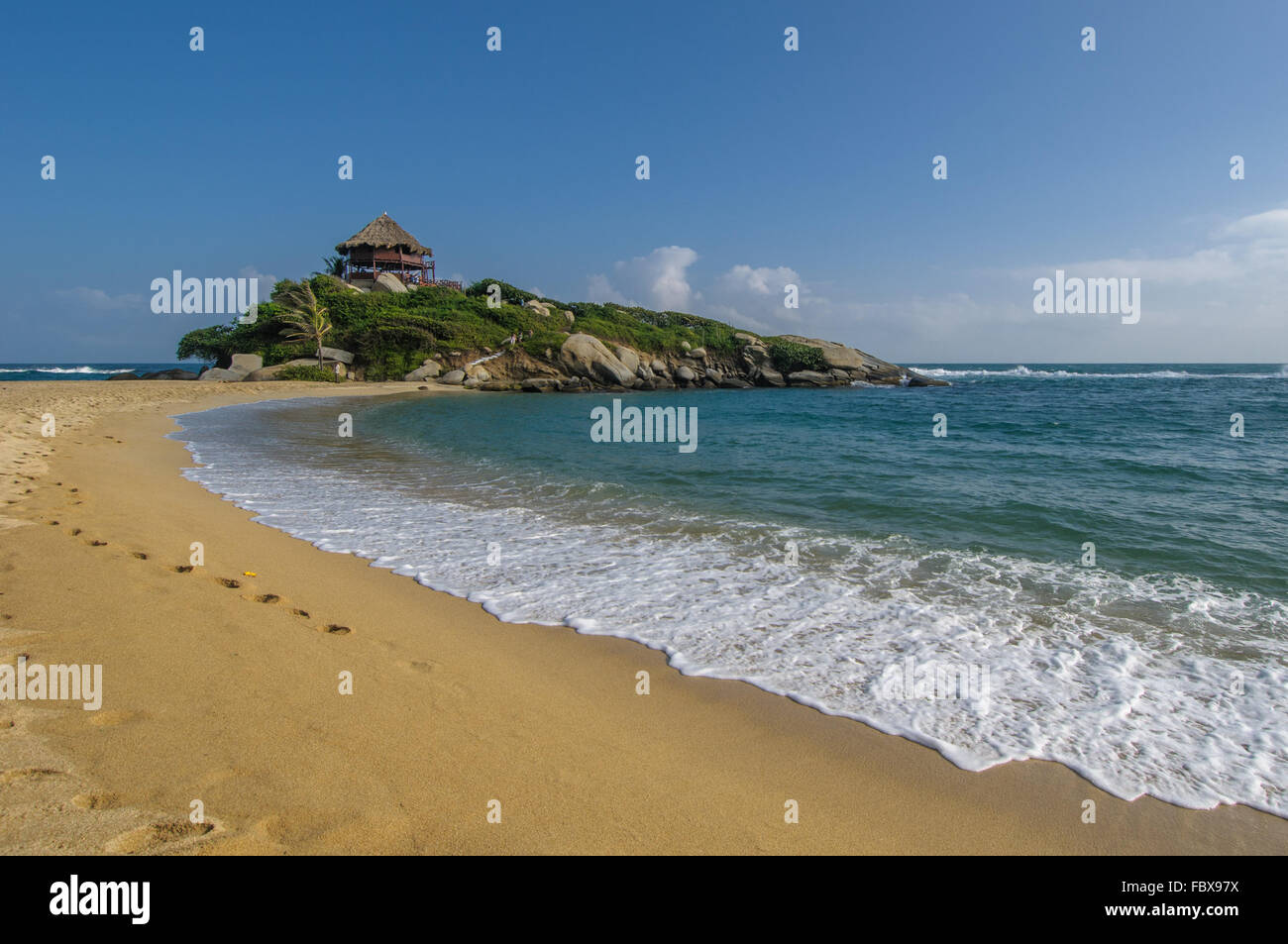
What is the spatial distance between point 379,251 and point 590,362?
26.1m

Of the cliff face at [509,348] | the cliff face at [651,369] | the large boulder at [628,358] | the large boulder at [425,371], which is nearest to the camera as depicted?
the large boulder at [425,371]

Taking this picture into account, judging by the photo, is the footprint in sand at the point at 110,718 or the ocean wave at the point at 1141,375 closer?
the footprint in sand at the point at 110,718

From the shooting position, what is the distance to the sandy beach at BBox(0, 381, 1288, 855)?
278 cm

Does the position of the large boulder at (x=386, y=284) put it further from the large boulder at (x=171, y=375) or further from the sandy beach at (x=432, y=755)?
the sandy beach at (x=432, y=755)

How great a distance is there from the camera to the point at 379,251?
57.2m

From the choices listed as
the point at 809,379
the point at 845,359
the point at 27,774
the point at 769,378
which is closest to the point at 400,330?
the point at 769,378

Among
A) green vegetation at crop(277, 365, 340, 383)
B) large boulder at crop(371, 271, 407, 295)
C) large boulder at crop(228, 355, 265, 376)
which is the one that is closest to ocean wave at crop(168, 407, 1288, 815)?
green vegetation at crop(277, 365, 340, 383)

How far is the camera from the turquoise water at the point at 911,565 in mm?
4160

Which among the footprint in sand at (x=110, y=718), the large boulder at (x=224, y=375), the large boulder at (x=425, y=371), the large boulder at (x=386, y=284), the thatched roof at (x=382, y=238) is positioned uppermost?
the thatched roof at (x=382, y=238)

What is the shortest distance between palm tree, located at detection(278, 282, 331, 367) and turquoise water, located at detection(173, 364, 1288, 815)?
27.2m

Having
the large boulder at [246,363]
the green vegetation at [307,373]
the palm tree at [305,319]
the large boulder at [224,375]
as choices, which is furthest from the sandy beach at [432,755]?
the large boulder at [246,363]

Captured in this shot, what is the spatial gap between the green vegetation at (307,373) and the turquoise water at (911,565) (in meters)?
25.4

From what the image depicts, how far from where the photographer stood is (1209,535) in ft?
27.2
